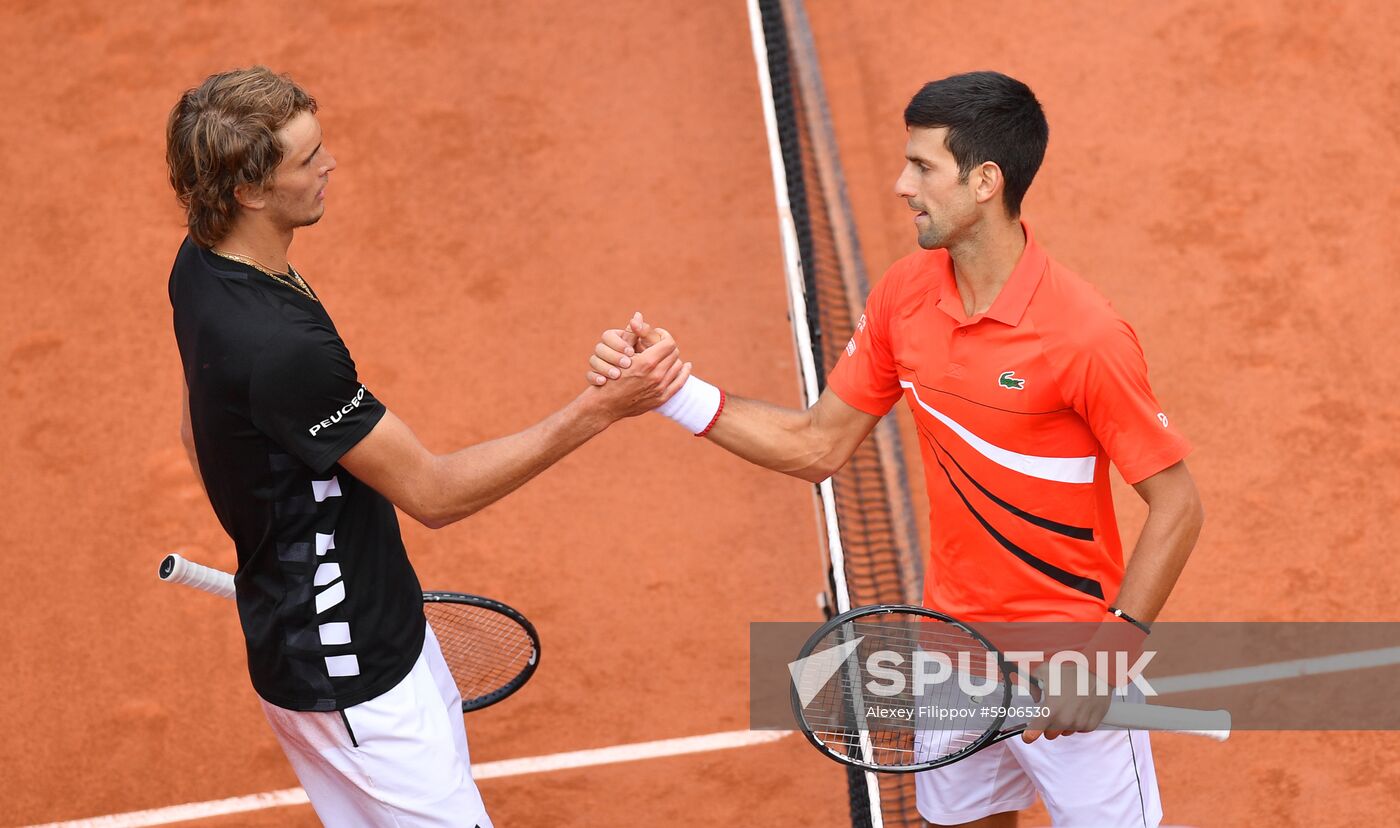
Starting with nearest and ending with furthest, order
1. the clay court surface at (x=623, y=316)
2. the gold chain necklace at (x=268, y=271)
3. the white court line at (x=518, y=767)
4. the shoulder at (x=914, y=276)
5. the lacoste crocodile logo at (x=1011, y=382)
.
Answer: the gold chain necklace at (x=268, y=271) → the lacoste crocodile logo at (x=1011, y=382) → the shoulder at (x=914, y=276) → the white court line at (x=518, y=767) → the clay court surface at (x=623, y=316)

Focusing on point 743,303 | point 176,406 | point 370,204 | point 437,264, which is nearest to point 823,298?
point 743,303

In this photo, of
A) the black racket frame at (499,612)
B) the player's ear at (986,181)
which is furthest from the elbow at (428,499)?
the player's ear at (986,181)

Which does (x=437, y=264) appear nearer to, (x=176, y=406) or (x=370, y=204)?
(x=370, y=204)

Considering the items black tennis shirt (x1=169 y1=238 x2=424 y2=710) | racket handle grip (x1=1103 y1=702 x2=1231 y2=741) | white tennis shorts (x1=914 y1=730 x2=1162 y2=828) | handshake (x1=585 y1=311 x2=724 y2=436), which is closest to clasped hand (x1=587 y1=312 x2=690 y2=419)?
handshake (x1=585 y1=311 x2=724 y2=436)

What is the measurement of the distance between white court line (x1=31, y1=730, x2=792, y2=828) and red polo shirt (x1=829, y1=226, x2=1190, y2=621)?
1.94 metres

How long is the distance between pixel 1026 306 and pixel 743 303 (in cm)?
410

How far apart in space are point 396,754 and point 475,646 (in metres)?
1.17

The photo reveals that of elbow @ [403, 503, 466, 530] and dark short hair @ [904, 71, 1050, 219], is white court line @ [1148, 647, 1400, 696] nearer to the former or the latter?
dark short hair @ [904, 71, 1050, 219]

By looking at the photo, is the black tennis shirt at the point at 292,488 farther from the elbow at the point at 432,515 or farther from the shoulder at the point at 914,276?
the shoulder at the point at 914,276

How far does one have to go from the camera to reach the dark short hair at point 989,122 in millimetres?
3680

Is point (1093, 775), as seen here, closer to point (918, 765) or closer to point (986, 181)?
point (918, 765)

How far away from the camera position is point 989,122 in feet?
12.1

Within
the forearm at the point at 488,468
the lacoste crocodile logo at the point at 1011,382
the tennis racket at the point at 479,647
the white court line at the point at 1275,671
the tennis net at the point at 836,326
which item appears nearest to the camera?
the forearm at the point at 488,468

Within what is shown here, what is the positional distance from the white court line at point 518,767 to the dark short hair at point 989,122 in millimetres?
2724
